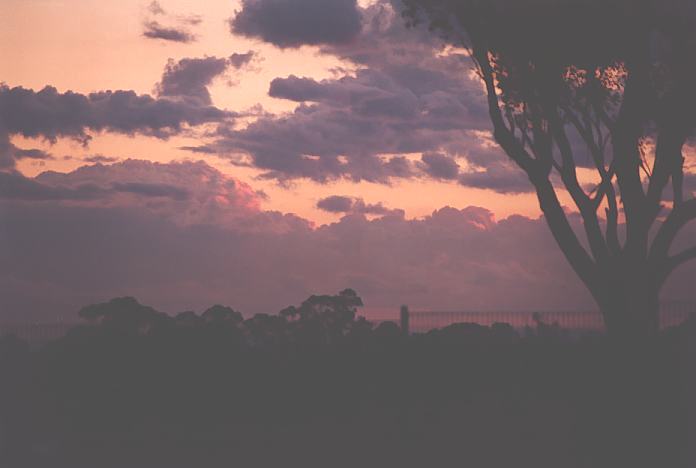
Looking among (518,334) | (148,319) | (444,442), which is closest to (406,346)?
(518,334)

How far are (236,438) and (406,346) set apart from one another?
313 inches

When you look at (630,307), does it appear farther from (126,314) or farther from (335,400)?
(126,314)

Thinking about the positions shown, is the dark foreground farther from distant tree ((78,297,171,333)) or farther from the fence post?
the fence post

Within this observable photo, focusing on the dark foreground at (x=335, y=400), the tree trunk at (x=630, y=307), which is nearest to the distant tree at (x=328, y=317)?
the dark foreground at (x=335, y=400)

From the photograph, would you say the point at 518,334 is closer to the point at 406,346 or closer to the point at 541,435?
the point at 406,346

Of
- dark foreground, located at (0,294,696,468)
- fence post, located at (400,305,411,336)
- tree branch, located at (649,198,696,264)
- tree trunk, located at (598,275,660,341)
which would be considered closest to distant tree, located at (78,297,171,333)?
dark foreground, located at (0,294,696,468)

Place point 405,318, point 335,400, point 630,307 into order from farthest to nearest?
point 405,318
point 630,307
point 335,400

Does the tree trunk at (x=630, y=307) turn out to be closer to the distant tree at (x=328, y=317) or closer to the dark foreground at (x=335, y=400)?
the dark foreground at (x=335, y=400)

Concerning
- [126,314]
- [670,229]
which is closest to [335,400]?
[126,314]

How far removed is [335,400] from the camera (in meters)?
16.8

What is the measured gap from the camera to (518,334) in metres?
24.9

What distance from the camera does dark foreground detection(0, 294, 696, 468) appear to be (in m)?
13.0

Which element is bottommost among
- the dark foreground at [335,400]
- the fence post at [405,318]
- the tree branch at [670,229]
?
the dark foreground at [335,400]

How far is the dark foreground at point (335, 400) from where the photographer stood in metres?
13.0
